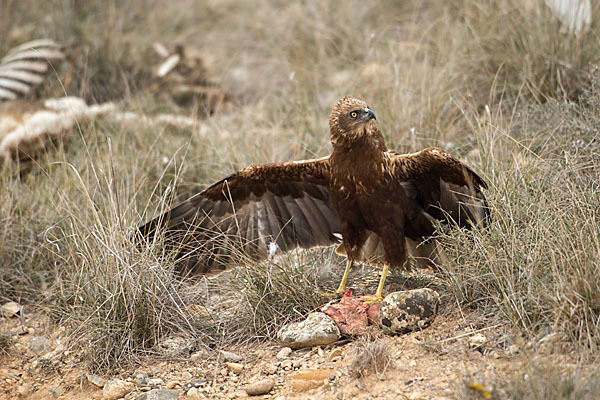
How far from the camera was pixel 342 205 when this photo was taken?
175 inches

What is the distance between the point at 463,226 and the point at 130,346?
2.31 meters

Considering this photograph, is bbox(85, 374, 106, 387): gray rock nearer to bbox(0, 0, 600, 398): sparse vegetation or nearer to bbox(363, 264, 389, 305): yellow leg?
bbox(0, 0, 600, 398): sparse vegetation

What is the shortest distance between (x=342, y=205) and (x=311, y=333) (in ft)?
2.97

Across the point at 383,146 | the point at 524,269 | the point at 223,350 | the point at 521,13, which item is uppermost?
the point at 521,13

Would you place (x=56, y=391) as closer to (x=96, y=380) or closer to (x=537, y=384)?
(x=96, y=380)

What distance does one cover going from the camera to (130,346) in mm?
4211

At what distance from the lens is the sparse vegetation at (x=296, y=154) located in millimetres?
3785

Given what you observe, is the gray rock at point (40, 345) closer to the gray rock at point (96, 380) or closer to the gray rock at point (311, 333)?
the gray rock at point (96, 380)

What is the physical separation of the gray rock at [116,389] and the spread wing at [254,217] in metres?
1.02

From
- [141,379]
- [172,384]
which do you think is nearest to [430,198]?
[172,384]

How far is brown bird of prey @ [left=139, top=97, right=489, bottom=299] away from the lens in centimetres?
426

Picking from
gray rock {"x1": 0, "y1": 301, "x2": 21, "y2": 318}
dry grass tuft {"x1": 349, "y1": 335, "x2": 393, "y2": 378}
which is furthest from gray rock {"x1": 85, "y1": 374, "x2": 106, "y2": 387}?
dry grass tuft {"x1": 349, "y1": 335, "x2": 393, "y2": 378}

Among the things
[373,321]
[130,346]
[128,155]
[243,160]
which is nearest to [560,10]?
[243,160]

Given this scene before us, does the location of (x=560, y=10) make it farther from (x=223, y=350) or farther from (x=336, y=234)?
(x=223, y=350)
